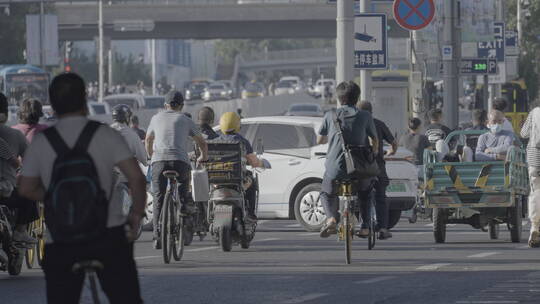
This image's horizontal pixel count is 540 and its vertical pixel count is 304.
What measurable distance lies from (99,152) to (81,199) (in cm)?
25

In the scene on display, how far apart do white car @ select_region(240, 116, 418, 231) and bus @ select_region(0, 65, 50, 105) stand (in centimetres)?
4619

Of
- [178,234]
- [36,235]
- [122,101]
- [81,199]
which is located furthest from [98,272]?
[122,101]

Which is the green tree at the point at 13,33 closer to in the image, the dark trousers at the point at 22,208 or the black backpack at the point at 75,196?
the dark trousers at the point at 22,208

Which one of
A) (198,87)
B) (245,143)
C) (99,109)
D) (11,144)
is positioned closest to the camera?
(11,144)

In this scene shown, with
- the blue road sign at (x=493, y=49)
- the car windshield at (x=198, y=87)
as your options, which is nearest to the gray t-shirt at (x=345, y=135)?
the blue road sign at (x=493, y=49)

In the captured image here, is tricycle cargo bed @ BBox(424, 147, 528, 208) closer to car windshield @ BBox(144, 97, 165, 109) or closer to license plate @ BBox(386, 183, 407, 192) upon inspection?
license plate @ BBox(386, 183, 407, 192)

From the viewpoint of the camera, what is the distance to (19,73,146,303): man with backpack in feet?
22.6

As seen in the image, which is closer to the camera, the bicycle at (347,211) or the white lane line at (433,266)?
the white lane line at (433,266)

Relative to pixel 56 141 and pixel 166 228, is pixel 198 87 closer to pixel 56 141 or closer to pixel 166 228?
pixel 166 228

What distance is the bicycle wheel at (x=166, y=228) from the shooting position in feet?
46.5

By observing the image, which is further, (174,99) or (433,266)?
(174,99)

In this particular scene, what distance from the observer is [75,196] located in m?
6.88

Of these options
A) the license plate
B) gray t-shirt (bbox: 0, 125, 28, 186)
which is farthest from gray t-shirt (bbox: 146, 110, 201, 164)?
→ the license plate

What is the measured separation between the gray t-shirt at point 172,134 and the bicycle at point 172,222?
9.8 inches
